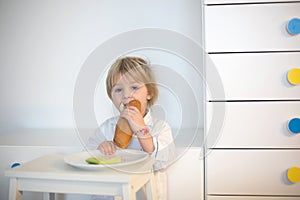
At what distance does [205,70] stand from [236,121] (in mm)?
199

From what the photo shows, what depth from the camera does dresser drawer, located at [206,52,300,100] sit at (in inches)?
44.6

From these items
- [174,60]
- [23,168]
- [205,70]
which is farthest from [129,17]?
[23,168]

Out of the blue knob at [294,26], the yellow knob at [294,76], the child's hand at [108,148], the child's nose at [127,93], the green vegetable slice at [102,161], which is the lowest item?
the green vegetable slice at [102,161]

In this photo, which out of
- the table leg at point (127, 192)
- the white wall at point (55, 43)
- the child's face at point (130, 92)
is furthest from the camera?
the white wall at point (55, 43)

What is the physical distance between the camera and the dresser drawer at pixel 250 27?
112 cm

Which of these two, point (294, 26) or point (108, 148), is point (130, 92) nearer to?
point (108, 148)

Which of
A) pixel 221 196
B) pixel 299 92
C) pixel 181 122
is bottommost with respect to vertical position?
pixel 221 196

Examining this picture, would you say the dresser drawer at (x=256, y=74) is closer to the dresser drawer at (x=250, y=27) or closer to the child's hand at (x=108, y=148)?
the dresser drawer at (x=250, y=27)

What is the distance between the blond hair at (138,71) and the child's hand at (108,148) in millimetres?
180

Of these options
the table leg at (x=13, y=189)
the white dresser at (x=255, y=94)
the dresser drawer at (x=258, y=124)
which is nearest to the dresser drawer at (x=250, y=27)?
the white dresser at (x=255, y=94)

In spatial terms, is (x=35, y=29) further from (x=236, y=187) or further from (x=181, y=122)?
(x=236, y=187)

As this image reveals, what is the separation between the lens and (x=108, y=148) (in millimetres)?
1108

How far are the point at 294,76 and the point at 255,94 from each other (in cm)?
13

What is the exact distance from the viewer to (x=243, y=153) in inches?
46.0
